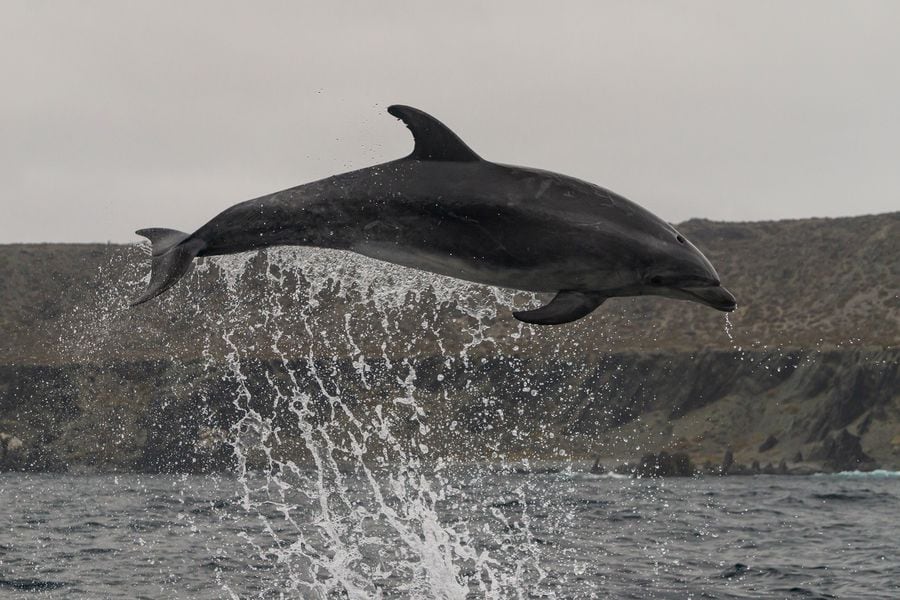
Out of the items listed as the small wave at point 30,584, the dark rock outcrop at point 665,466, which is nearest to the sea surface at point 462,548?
the small wave at point 30,584

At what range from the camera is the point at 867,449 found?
72.0m

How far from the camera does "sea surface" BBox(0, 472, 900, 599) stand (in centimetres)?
1850

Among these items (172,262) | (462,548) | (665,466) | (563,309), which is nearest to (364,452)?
(665,466)

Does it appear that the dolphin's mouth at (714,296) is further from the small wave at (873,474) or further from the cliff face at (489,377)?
the small wave at (873,474)

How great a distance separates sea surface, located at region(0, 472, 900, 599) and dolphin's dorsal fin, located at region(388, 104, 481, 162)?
855cm

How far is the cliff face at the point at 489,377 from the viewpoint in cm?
7669

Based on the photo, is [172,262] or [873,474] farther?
[873,474]

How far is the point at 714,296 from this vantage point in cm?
817

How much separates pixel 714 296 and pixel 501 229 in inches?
60.4

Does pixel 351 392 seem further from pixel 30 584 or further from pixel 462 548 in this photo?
pixel 30 584

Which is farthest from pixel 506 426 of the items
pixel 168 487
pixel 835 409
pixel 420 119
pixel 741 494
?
pixel 420 119

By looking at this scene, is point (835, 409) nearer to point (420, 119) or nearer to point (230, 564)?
point (230, 564)

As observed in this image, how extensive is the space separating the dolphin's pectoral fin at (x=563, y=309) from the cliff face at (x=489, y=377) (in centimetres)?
6379

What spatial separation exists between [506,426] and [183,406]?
23.4 metres
